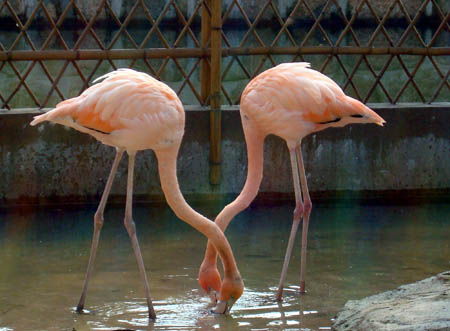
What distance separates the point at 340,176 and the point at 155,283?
9.11 ft

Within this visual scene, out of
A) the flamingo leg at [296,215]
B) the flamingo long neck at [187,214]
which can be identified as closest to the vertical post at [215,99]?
the flamingo leg at [296,215]

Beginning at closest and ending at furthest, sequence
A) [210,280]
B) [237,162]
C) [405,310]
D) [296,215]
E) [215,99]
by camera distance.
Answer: [405,310] < [210,280] < [296,215] < [215,99] < [237,162]

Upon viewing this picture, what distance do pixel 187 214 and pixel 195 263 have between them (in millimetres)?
1070

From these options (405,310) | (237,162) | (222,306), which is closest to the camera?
(405,310)

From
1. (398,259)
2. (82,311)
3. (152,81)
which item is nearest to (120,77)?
(152,81)

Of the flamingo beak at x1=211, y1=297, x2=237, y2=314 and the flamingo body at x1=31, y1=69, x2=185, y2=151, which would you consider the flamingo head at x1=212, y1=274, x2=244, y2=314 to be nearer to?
the flamingo beak at x1=211, y1=297, x2=237, y2=314

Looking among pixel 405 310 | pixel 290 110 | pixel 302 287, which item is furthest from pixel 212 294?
pixel 405 310

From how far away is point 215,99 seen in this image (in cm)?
721

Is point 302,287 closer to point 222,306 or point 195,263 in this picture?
point 222,306

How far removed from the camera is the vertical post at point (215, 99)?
7180mm

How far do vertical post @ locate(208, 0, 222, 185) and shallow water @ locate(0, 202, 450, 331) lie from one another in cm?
36

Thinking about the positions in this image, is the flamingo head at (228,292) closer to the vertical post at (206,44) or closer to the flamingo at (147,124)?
the flamingo at (147,124)

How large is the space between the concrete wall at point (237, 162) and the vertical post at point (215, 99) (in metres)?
0.08

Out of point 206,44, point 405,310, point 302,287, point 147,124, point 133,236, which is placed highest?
point 206,44
